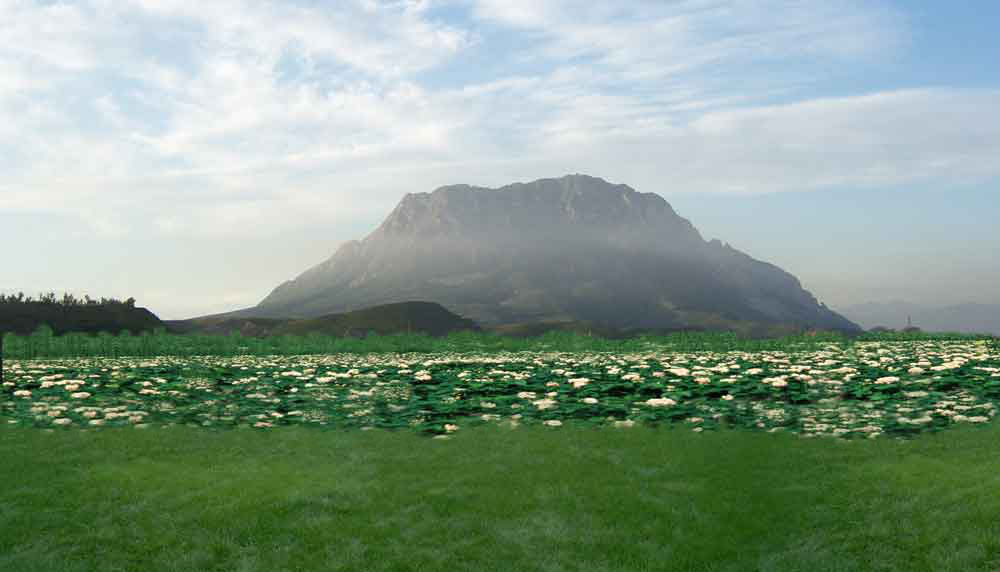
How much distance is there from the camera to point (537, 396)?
17688 millimetres

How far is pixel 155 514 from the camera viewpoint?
10062mm

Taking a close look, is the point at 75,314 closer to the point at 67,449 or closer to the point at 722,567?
the point at 67,449

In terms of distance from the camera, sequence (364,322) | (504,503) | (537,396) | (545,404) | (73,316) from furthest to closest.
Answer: (364,322)
(73,316)
(537,396)
(545,404)
(504,503)

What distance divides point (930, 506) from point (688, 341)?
92.9 feet

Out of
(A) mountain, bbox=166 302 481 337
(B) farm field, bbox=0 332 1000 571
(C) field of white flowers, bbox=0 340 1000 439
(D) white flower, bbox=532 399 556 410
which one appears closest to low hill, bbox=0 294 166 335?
(A) mountain, bbox=166 302 481 337

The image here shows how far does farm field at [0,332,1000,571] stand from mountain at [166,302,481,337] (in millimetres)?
53459

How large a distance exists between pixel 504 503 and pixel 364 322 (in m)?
83.0

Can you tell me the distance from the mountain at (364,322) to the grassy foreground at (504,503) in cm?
5673

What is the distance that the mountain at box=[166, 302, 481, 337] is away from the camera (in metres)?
77.8

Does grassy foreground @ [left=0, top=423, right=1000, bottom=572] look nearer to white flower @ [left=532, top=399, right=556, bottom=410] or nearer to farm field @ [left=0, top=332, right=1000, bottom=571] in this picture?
farm field @ [left=0, top=332, right=1000, bottom=571]

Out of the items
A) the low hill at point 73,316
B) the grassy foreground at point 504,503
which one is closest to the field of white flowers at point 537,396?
the grassy foreground at point 504,503

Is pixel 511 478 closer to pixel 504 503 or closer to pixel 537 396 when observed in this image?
pixel 504 503

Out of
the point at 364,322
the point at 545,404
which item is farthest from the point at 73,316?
the point at 545,404

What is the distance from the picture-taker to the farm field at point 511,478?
9055 millimetres
